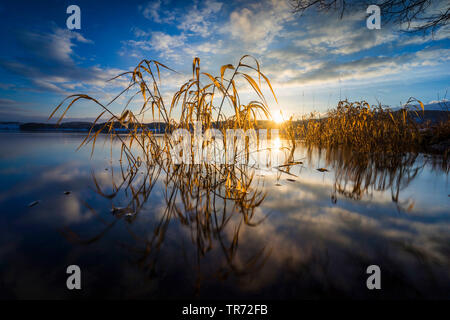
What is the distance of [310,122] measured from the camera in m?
5.17

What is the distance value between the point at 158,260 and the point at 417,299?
2.19 feet

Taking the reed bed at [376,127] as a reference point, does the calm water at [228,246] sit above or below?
below

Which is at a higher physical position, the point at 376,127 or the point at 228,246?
the point at 376,127

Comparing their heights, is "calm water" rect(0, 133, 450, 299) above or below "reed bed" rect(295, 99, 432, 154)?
below

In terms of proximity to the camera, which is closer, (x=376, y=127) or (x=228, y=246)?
(x=228, y=246)

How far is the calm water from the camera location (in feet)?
1.48

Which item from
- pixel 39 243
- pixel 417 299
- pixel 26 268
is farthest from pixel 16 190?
pixel 417 299

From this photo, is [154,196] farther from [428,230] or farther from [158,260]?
[428,230]

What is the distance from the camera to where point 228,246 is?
625mm

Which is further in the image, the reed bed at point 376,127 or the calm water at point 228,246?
the reed bed at point 376,127

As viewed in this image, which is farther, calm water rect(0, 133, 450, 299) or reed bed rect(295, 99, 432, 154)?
reed bed rect(295, 99, 432, 154)

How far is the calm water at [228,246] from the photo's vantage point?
1.48 ft
